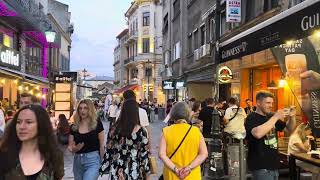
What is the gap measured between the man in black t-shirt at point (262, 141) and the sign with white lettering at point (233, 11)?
39.6 feet

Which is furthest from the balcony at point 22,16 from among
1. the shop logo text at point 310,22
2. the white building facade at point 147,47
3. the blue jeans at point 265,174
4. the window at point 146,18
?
the window at point 146,18

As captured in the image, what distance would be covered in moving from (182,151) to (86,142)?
1755 millimetres

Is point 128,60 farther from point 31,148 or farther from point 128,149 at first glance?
point 31,148

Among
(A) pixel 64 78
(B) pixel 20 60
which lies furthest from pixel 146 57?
(A) pixel 64 78

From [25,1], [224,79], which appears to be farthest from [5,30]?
[224,79]

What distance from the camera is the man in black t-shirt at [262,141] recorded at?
608cm

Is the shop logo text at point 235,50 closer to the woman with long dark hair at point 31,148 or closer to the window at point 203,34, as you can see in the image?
the woman with long dark hair at point 31,148

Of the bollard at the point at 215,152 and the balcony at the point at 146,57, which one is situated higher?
the balcony at the point at 146,57

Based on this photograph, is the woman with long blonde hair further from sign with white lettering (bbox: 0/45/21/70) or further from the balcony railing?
the balcony railing

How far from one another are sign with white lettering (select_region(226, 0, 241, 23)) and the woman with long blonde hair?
11615 millimetres

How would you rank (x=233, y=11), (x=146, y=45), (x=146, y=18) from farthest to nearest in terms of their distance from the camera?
(x=146, y=45), (x=146, y=18), (x=233, y=11)

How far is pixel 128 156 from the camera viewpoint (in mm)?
6758

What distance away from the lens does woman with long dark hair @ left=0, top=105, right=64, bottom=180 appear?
11.6ft

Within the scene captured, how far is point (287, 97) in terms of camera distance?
15.2 metres
